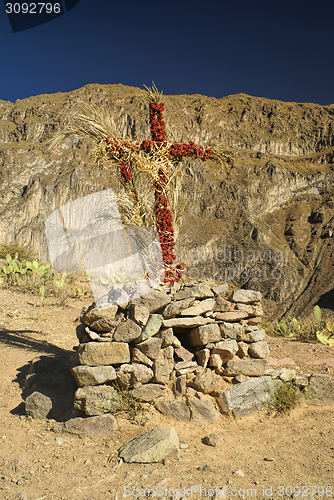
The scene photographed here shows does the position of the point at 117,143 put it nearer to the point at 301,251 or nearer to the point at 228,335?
the point at 228,335

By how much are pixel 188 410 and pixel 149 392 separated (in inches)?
18.3

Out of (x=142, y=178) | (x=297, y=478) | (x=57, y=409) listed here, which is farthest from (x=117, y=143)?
(x=297, y=478)

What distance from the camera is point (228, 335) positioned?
3.99 metres

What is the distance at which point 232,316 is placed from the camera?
4.05 m

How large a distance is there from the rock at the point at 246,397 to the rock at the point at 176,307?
3.43 feet

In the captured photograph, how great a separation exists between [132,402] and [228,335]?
1.37 m

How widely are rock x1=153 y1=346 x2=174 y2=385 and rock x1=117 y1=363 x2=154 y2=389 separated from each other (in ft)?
0.28

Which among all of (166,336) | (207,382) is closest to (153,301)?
(166,336)

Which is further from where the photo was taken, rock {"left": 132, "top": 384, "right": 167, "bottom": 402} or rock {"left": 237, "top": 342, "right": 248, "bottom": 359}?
rock {"left": 237, "top": 342, "right": 248, "bottom": 359}

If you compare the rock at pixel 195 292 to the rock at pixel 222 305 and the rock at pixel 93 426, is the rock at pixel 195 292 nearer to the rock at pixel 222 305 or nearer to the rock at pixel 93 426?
the rock at pixel 222 305

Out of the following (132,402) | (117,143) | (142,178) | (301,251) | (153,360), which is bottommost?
(301,251)

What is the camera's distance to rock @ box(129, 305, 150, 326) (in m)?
3.52

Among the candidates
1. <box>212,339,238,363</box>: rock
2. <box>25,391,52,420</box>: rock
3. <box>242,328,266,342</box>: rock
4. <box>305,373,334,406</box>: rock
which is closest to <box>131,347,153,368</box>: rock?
<box>212,339,238,363</box>: rock

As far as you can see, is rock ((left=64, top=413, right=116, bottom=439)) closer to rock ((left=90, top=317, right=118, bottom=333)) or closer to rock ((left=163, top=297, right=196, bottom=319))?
rock ((left=90, top=317, right=118, bottom=333))
